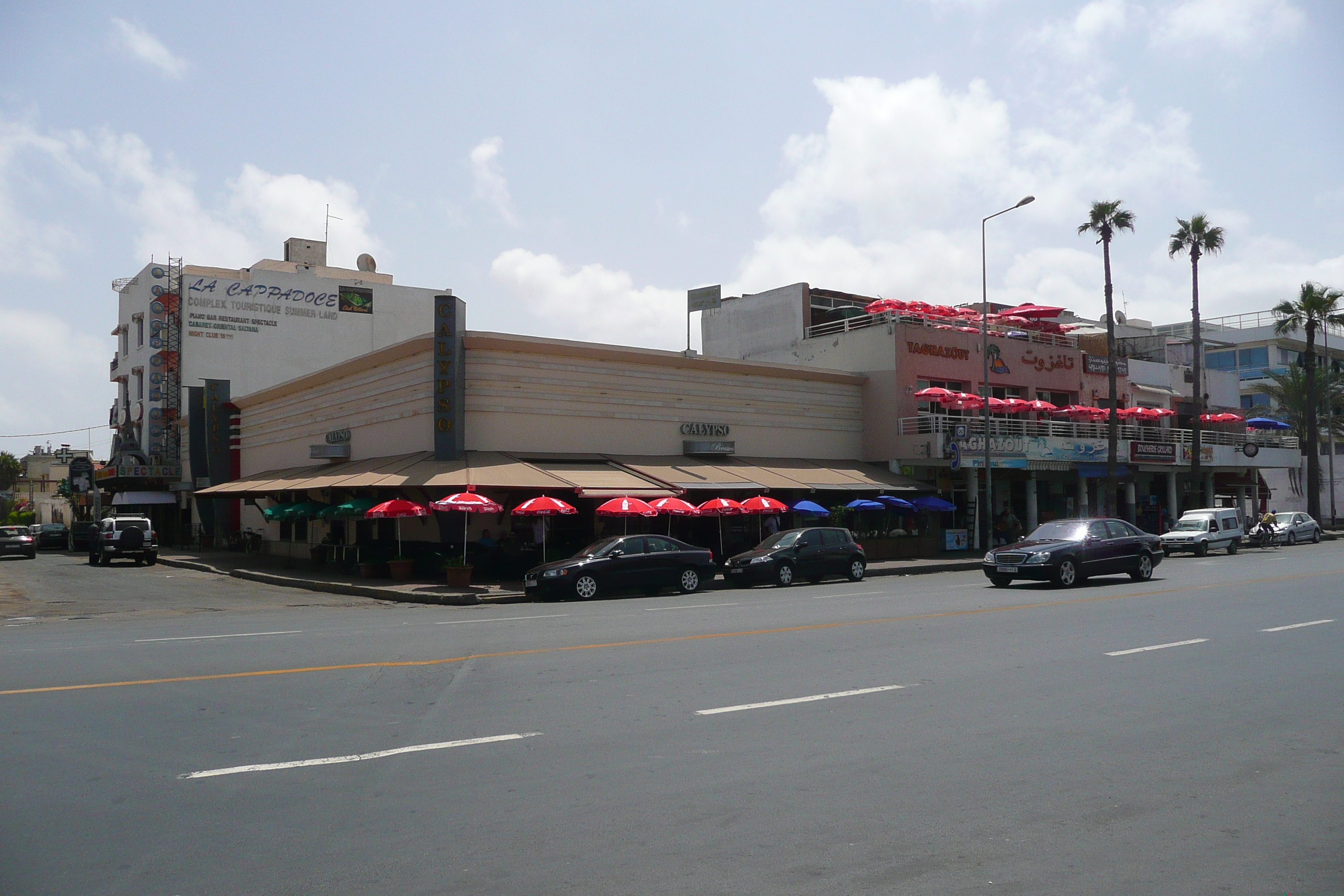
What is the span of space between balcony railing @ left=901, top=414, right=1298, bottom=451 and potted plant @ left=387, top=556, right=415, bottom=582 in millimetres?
18197

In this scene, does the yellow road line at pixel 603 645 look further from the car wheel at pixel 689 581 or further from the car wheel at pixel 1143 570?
the car wheel at pixel 689 581

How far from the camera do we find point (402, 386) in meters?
30.1

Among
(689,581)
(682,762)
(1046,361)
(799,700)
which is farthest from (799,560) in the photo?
(1046,361)

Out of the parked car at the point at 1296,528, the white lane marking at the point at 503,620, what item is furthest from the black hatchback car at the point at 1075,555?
the parked car at the point at 1296,528

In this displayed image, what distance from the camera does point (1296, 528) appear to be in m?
42.3

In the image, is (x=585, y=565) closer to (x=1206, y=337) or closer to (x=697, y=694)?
(x=697, y=694)

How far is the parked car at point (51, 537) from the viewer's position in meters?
50.9

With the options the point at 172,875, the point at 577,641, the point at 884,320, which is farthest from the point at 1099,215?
the point at 172,875

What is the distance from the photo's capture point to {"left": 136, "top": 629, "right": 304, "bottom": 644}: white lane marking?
44.7 feet

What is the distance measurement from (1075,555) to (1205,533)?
58.5 feet

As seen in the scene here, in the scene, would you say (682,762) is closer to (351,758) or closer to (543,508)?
(351,758)

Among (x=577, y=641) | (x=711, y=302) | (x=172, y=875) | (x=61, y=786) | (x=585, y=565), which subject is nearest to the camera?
(x=172, y=875)

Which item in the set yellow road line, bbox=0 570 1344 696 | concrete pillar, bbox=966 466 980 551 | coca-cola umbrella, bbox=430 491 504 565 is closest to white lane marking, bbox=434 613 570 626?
yellow road line, bbox=0 570 1344 696

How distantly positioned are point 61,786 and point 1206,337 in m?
81.3
